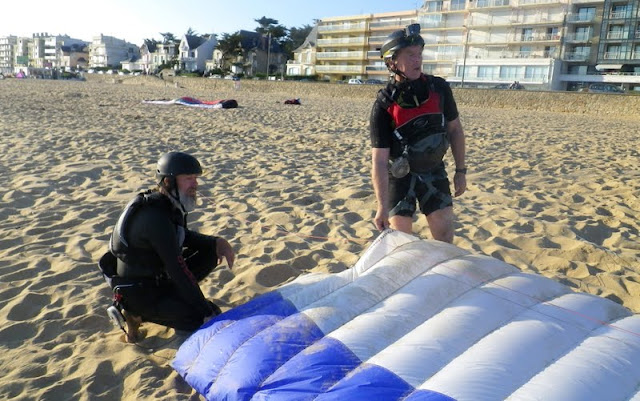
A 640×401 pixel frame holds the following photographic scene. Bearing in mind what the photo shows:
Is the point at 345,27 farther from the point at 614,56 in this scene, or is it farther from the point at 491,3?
the point at 614,56

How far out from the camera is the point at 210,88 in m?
43.7

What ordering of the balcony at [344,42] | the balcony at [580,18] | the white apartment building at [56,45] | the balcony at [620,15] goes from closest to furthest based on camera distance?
1. the balcony at [620,15]
2. the balcony at [580,18]
3. the balcony at [344,42]
4. the white apartment building at [56,45]

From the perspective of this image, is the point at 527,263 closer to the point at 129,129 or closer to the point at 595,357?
the point at 595,357

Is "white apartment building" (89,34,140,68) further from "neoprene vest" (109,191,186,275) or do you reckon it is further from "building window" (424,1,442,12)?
"neoprene vest" (109,191,186,275)

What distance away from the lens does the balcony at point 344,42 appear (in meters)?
60.6

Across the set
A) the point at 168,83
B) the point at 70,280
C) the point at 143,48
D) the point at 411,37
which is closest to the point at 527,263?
the point at 411,37

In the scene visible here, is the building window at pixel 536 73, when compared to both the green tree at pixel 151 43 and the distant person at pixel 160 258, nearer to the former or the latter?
the distant person at pixel 160 258

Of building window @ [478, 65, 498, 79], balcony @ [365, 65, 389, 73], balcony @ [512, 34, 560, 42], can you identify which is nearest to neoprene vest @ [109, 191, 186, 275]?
building window @ [478, 65, 498, 79]

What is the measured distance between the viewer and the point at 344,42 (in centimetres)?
6262

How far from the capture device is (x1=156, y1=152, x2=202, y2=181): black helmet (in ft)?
9.15

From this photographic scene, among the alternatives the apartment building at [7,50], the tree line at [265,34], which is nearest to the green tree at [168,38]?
the tree line at [265,34]

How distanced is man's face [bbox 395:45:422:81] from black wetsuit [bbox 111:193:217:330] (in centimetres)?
152

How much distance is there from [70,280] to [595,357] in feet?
10.6

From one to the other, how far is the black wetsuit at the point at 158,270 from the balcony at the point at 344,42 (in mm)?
A: 60743
